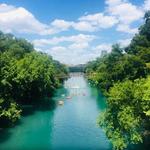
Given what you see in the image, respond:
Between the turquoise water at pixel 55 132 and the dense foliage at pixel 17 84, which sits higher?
the dense foliage at pixel 17 84

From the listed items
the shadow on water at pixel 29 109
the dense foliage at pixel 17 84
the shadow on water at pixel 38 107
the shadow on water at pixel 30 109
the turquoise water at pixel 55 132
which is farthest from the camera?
the shadow on water at pixel 38 107

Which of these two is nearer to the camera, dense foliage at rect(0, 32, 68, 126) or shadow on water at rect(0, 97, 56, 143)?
shadow on water at rect(0, 97, 56, 143)

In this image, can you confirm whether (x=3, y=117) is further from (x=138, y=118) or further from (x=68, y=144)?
(x=138, y=118)

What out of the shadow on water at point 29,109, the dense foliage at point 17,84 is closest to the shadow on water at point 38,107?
the shadow on water at point 29,109

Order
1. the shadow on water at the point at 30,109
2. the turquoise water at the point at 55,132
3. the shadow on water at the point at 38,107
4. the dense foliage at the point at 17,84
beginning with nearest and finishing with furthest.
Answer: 1. the turquoise water at the point at 55,132
2. the shadow on water at the point at 30,109
3. the dense foliage at the point at 17,84
4. the shadow on water at the point at 38,107

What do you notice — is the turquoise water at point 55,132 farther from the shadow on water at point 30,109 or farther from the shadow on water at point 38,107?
the shadow on water at point 38,107

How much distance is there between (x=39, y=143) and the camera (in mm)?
41531

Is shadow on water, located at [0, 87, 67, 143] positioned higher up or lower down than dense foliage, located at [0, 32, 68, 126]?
lower down

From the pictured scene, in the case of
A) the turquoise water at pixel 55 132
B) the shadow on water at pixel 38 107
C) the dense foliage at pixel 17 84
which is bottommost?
the turquoise water at pixel 55 132

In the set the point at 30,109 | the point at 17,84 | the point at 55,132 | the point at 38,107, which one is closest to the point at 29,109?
the point at 30,109

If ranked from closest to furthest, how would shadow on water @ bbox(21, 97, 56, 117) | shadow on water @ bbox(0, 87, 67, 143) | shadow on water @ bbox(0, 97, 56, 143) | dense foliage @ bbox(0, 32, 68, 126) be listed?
1. shadow on water @ bbox(0, 97, 56, 143)
2. shadow on water @ bbox(0, 87, 67, 143)
3. dense foliage @ bbox(0, 32, 68, 126)
4. shadow on water @ bbox(21, 97, 56, 117)

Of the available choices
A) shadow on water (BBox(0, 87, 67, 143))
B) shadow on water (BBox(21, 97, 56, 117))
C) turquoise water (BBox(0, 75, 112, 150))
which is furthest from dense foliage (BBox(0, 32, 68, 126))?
turquoise water (BBox(0, 75, 112, 150))

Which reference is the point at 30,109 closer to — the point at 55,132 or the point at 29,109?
the point at 29,109

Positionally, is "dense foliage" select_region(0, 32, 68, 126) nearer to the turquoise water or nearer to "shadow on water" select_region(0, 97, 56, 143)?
"shadow on water" select_region(0, 97, 56, 143)
